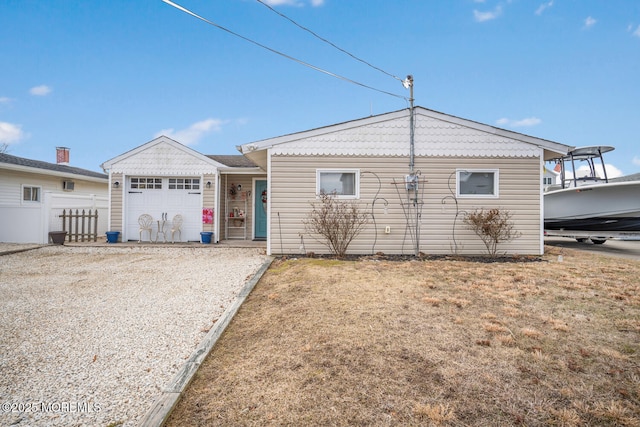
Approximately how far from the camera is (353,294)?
4191 mm

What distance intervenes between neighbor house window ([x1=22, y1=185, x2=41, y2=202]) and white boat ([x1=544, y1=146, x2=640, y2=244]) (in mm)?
18578

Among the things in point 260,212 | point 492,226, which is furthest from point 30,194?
point 492,226

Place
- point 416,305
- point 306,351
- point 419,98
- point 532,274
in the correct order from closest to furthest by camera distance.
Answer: point 306,351, point 416,305, point 532,274, point 419,98

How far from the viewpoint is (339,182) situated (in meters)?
8.03

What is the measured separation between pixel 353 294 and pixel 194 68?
12.7 meters

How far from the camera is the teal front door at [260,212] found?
37.6ft

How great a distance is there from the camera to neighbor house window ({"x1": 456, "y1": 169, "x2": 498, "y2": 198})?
8.04 m

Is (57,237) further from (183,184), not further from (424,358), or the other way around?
(424,358)

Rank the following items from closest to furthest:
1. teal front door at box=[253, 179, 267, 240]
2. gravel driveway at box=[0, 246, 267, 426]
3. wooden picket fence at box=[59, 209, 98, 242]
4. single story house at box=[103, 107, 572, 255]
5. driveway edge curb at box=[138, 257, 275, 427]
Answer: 1. driveway edge curb at box=[138, 257, 275, 427]
2. gravel driveway at box=[0, 246, 267, 426]
3. single story house at box=[103, 107, 572, 255]
4. wooden picket fence at box=[59, 209, 98, 242]
5. teal front door at box=[253, 179, 267, 240]

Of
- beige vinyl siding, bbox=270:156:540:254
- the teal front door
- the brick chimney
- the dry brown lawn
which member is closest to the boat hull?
beige vinyl siding, bbox=270:156:540:254

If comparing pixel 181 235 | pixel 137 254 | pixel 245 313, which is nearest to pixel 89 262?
pixel 137 254

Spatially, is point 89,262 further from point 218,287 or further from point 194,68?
point 194,68

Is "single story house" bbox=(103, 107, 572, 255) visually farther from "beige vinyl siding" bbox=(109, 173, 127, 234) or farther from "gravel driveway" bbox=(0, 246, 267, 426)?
"beige vinyl siding" bbox=(109, 173, 127, 234)

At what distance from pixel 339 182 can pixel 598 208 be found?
7.96 meters
